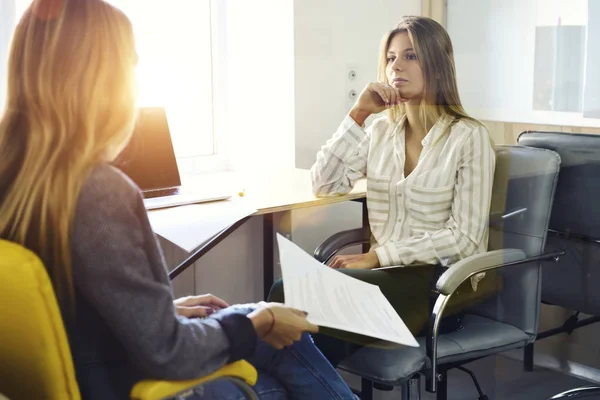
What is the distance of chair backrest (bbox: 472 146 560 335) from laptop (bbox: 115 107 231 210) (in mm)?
687

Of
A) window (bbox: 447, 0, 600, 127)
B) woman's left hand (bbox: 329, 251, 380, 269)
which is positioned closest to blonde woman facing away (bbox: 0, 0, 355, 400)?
woman's left hand (bbox: 329, 251, 380, 269)

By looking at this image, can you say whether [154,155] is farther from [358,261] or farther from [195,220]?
[358,261]

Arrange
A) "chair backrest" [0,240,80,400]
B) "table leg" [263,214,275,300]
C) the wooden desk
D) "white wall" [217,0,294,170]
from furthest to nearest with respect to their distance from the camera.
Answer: "white wall" [217,0,294,170] < "table leg" [263,214,275,300] < the wooden desk < "chair backrest" [0,240,80,400]

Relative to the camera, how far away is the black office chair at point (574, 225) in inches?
69.0

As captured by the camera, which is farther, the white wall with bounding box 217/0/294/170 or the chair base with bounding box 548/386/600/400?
the white wall with bounding box 217/0/294/170

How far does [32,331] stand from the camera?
857 millimetres

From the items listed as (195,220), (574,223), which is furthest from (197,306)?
(574,223)

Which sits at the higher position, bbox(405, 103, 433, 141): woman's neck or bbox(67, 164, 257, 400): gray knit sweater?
bbox(405, 103, 433, 141): woman's neck

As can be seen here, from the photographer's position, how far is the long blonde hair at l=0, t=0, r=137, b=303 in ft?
2.84

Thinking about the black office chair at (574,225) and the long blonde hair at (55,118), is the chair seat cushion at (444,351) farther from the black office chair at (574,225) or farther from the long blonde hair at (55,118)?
the long blonde hair at (55,118)

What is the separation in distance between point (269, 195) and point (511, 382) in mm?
843

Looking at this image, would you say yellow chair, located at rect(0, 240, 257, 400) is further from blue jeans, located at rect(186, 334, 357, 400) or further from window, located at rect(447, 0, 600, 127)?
window, located at rect(447, 0, 600, 127)

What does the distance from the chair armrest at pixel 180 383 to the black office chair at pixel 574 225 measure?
1029 mm

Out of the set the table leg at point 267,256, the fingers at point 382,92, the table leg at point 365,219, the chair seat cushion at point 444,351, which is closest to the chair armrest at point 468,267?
the chair seat cushion at point 444,351
